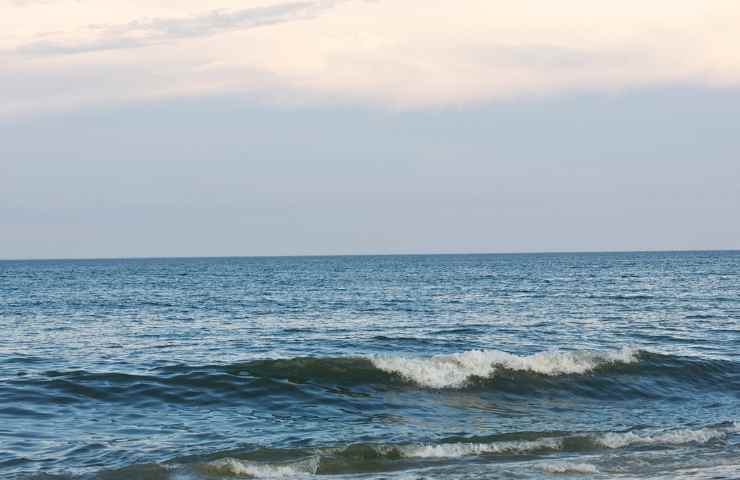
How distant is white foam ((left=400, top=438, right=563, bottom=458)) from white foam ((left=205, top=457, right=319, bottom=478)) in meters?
2.30

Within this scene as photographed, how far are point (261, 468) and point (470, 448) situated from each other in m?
4.74

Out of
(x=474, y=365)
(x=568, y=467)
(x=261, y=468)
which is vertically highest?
(x=474, y=365)

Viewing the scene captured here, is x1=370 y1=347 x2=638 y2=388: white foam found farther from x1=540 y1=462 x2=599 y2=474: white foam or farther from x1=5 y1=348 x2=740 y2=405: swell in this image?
x1=540 y1=462 x2=599 y2=474: white foam

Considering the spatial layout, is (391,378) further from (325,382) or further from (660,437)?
(660,437)

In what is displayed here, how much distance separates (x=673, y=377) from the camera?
96.2 ft

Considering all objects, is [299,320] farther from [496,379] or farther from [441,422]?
[441,422]

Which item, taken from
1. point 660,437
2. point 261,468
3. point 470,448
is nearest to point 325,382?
point 470,448

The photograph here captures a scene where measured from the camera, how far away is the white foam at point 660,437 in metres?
19.5

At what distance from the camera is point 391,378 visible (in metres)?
27.7

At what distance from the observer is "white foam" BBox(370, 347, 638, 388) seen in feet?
90.5

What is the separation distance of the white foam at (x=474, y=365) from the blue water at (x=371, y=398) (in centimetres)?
8

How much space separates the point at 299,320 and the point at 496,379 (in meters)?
24.1

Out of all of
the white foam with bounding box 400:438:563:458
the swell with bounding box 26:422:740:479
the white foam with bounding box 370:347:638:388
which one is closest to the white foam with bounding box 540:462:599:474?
the swell with bounding box 26:422:740:479

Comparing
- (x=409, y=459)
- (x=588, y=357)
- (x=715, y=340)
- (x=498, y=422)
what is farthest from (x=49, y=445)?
(x=715, y=340)
